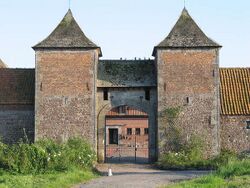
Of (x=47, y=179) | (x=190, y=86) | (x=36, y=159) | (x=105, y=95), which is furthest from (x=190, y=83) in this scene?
(x=47, y=179)

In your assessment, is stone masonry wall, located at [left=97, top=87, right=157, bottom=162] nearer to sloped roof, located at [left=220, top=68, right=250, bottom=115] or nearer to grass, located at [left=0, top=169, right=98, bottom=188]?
sloped roof, located at [left=220, top=68, right=250, bottom=115]

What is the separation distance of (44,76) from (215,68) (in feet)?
36.2

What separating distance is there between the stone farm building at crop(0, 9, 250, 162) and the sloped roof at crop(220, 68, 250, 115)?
0.07m

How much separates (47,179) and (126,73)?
13688mm

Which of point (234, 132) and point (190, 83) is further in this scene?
point (234, 132)

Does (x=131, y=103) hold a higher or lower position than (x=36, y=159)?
higher

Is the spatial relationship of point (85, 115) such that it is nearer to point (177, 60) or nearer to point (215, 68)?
point (177, 60)

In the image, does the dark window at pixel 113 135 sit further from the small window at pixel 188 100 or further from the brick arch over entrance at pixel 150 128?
the small window at pixel 188 100

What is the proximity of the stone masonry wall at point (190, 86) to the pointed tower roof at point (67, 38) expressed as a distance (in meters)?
4.97

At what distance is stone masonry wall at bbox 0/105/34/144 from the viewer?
31.9 meters

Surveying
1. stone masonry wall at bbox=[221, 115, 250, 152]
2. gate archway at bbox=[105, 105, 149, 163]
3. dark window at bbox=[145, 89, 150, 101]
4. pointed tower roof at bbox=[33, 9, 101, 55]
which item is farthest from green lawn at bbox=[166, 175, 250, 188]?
gate archway at bbox=[105, 105, 149, 163]

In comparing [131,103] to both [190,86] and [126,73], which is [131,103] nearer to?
[126,73]

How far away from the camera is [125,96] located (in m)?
32.0

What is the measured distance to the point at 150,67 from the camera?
1303 inches
